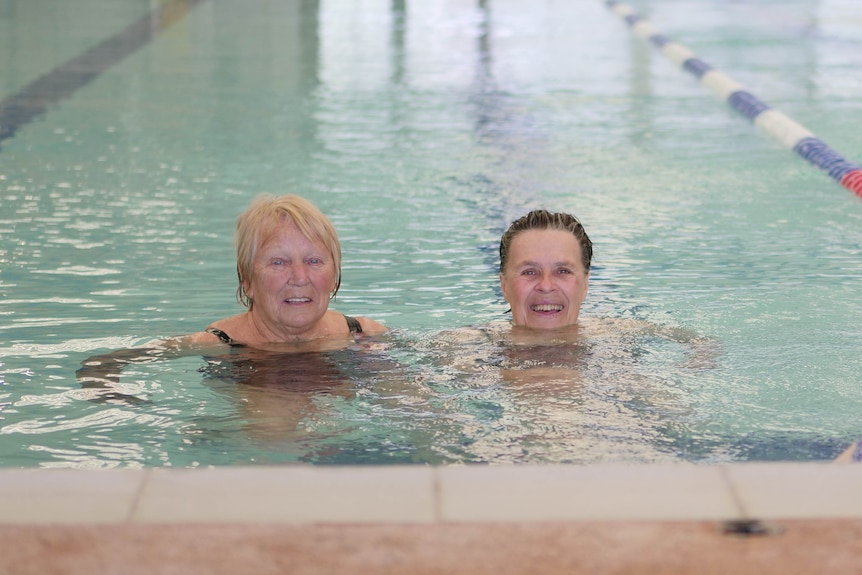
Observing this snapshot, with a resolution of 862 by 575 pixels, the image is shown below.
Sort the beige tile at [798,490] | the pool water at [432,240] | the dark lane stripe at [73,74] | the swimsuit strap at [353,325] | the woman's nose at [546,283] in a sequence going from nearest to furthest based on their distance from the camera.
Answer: the beige tile at [798,490] < the pool water at [432,240] < the woman's nose at [546,283] < the swimsuit strap at [353,325] < the dark lane stripe at [73,74]

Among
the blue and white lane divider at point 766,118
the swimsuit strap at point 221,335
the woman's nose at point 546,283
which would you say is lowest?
the swimsuit strap at point 221,335

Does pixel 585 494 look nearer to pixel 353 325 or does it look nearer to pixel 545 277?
pixel 545 277

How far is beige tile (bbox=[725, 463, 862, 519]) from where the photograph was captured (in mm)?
1819

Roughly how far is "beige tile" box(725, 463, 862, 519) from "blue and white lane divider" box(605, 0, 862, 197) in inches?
170

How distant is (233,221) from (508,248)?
215 centimetres

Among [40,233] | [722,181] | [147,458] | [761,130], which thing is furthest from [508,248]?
[761,130]

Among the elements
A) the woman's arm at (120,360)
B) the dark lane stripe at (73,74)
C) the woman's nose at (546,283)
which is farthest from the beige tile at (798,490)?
the dark lane stripe at (73,74)

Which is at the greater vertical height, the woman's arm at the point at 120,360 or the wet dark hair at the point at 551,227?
the wet dark hair at the point at 551,227

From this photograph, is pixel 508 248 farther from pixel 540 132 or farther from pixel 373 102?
pixel 373 102

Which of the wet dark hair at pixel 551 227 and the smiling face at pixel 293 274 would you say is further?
the wet dark hair at pixel 551 227

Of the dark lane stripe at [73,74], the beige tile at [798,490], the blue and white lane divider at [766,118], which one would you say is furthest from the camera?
the dark lane stripe at [73,74]

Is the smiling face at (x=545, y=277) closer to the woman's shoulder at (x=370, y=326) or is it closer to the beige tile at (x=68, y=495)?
the woman's shoulder at (x=370, y=326)

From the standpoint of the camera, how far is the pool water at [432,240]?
10.2 feet

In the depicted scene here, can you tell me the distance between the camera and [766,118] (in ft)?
26.0
